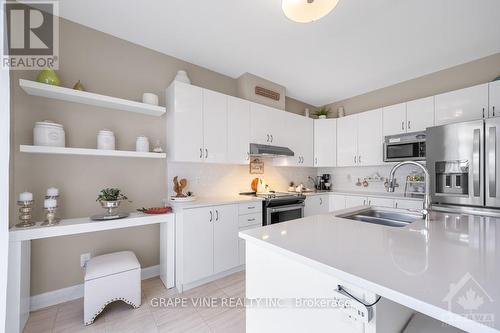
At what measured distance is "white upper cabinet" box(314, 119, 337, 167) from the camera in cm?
390

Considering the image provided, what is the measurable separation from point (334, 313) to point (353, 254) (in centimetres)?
23

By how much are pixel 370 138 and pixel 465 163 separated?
1334 millimetres

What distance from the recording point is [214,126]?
265cm

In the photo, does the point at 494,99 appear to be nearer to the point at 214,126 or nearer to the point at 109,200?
A: the point at 214,126

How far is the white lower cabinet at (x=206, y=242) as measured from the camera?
215 centimetres

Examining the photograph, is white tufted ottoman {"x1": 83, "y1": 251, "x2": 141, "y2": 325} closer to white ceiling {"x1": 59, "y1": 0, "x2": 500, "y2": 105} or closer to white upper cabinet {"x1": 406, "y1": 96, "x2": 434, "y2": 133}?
white ceiling {"x1": 59, "y1": 0, "x2": 500, "y2": 105}

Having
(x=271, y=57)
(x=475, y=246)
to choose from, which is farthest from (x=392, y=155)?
(x=475, y=246)

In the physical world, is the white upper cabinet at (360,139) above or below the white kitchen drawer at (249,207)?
above

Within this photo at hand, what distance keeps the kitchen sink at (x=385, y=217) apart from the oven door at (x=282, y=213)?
1246 millimetres

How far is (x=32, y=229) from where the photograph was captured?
1587mm

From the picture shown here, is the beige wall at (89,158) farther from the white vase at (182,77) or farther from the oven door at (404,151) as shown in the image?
the oven door at (404,151)

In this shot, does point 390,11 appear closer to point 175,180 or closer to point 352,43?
point 352,43

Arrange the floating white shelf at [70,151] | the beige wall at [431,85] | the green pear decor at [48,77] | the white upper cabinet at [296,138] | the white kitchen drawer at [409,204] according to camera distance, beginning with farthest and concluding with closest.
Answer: the white upper cabinet at [296,138], the white kitchen drawer at [409,204], the beige wall at [431,85], the green pear decor at [48,77], the floating white shelf at [70,151]

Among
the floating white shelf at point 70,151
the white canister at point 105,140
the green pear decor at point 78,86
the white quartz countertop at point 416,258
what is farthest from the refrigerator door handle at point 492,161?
the green pear decor at point 78,86
